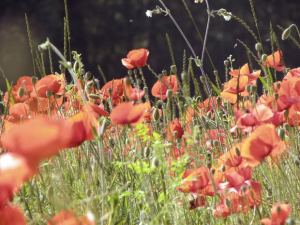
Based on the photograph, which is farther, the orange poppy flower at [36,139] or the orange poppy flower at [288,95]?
the orange poppy flower at [288,95]

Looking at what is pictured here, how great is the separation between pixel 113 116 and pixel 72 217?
1.76 feet

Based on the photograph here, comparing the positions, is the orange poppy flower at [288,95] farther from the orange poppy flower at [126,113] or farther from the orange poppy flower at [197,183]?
the orange poppy flower at [126,113]

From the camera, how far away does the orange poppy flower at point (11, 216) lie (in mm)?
1104

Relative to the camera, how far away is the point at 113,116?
5.08 ft

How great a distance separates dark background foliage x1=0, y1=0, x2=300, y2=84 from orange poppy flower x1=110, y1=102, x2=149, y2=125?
280 inches

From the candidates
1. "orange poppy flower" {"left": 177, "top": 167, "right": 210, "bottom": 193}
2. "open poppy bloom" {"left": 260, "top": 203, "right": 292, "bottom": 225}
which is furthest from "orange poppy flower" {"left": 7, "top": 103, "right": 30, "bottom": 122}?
"open poppy bloom" {"left": 260, "top": 203, "right": 292, "bottom": 225}

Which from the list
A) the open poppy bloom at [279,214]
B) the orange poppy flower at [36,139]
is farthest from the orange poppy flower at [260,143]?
the orange poppy flower at [36,139]

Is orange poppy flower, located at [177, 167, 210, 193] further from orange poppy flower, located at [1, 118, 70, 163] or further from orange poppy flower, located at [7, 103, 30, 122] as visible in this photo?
orange poppy flower, located at [1, 118, 70, 163]

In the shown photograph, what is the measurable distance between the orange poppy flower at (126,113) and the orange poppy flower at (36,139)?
2.47 ft

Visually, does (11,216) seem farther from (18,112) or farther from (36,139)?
(18,112)

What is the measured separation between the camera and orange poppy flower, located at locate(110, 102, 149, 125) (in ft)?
5.03

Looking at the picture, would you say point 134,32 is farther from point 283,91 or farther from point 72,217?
point 72,217

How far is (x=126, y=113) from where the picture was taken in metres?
1.55

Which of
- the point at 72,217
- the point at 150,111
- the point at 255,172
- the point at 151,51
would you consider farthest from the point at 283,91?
the point at 151,51
